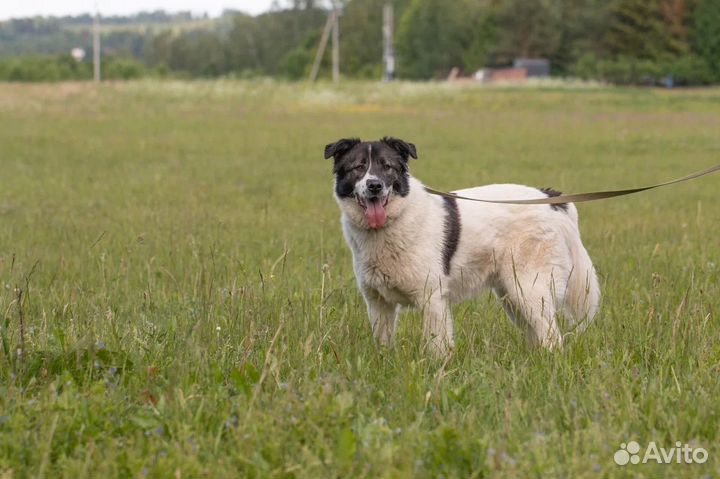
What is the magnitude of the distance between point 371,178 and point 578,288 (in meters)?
1.59

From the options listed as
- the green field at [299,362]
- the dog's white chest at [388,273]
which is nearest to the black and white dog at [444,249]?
the dog's white chest at [388,273]

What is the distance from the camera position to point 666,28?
297ft

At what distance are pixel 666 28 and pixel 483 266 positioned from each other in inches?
3585

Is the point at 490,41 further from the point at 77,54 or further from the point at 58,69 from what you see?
the point at 58,69

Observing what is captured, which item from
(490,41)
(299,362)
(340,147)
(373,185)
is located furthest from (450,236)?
→ (490,41)

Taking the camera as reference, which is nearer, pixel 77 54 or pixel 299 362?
pixel 299 362

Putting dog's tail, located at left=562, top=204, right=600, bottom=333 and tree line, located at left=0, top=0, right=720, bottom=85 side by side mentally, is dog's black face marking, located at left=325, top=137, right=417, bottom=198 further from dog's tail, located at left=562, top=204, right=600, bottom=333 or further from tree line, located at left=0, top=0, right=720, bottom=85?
tree line, located at left=0, top=0, right=720, bottom=85

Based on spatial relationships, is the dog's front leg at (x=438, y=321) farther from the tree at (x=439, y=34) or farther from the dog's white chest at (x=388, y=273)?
the tree at (x=439, y=34)

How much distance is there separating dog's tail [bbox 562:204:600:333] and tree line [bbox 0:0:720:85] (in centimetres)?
8412

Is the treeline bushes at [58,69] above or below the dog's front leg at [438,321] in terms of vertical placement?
above

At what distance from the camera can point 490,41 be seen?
11281 cm

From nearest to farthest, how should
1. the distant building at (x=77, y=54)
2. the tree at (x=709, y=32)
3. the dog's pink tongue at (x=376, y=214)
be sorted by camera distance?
the dog's pink tongue at (x=376, y=214) → the tree at (x=709, y=32) → the distant building at (x=77, y=54)

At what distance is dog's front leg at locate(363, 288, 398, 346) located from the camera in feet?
19.4

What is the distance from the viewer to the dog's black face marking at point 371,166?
6.00 meters
